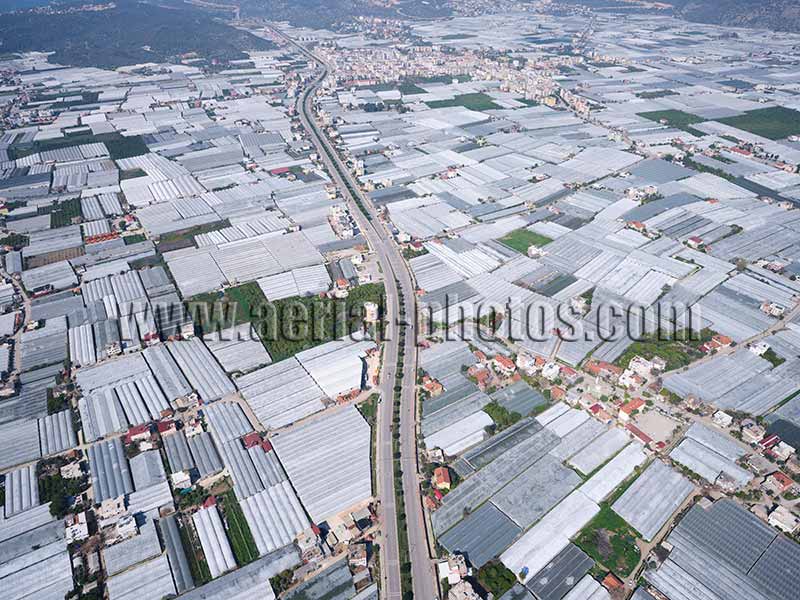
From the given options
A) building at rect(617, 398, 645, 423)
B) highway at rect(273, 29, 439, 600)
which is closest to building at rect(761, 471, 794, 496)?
building at rect(617, 398, 645, 423)

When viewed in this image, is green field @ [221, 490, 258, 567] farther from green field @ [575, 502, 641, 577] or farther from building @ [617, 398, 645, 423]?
building @ [617, 398, 645, 423]

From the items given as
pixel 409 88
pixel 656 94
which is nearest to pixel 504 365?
pixel 409 88

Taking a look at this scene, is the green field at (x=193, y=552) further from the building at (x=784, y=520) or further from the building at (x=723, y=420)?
the building at (x=723, y=420)

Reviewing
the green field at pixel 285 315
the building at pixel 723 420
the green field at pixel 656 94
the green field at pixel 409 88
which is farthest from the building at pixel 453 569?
the green field at pixel 656 94

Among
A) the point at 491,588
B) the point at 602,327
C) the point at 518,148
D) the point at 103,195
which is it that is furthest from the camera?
the point at 518,148

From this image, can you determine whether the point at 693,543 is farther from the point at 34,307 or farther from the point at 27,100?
the point at 27,100

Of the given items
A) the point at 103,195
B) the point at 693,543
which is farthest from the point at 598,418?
the point at 103,195

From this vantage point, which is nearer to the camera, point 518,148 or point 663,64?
point 518,148
